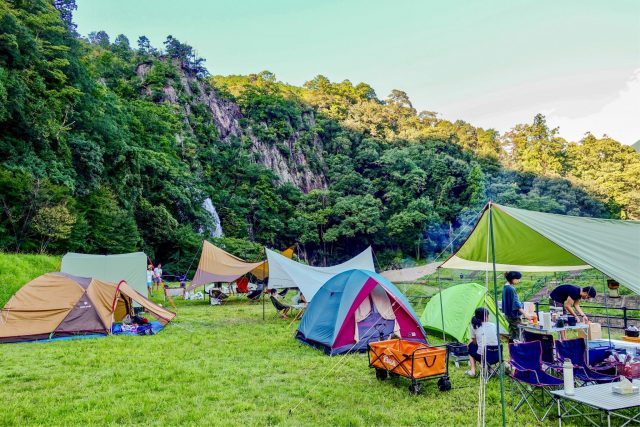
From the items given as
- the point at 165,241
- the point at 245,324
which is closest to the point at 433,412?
the point at 245,324

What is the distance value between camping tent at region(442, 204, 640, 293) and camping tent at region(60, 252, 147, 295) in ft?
35.0

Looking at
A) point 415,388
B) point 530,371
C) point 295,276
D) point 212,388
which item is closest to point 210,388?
point 212,388

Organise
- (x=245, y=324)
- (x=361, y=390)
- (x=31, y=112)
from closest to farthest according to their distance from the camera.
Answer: (x=361, y=390) < (x=245, y=324) < (x=31, y=112)

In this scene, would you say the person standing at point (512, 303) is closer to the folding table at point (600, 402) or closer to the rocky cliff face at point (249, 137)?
the folding table at point (600, 402)

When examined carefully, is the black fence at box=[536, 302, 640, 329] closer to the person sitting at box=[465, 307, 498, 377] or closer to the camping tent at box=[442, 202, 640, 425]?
the camping tent at box=[442, 202, 640, 425]

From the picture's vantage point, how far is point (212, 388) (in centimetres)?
538

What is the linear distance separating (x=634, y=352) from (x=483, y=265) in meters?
2.77

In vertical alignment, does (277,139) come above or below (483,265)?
above

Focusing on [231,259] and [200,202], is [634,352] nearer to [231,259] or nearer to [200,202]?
[231,259]

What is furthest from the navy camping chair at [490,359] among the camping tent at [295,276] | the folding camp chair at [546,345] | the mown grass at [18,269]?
the mown grass at [18,269]

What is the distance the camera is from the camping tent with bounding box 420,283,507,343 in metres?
7.76

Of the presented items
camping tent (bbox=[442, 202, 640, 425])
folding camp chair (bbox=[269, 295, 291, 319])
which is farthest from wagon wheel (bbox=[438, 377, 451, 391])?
folding camp chair (bbox=[269, 295, 291, 319])

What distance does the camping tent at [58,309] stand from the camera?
8.59 meters

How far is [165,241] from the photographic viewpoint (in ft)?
89.5
